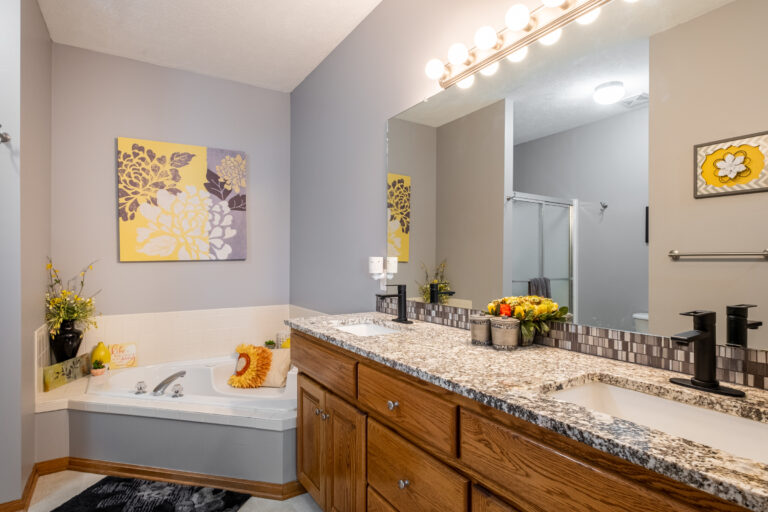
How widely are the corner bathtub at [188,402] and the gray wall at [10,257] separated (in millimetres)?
410

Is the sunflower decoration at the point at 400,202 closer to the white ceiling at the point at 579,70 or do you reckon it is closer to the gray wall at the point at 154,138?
the white ceiling at the point at 579,70

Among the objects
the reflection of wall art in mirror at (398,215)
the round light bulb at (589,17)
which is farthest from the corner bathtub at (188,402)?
the round light bulb at (589,17)

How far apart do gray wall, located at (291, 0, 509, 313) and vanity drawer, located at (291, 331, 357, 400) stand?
64cm

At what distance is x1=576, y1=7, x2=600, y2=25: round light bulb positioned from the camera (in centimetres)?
138

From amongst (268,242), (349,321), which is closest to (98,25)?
(268,242)

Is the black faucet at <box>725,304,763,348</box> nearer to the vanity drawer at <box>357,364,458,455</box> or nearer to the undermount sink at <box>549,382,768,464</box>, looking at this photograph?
the undermount sink at <box>549,382,768,464</box>

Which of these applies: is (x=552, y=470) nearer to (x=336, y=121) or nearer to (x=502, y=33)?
(x=502, y=33)

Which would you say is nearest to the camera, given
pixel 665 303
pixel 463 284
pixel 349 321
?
pixel 665 303

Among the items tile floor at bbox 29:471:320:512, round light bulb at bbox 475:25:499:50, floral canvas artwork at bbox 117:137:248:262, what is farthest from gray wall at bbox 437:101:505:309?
floral canvas artwork at bbox 117:137:248:262

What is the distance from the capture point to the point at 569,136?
149 centimetres

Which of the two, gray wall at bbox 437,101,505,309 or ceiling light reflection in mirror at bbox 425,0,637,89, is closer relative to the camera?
ceiling light reflection in mirror at bbox 425,0,637,89

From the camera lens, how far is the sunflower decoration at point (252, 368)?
3.02 m

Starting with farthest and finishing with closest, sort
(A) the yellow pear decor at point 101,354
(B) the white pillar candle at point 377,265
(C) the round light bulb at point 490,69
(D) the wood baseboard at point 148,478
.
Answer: (A) the yellow pear decor at point 101,354 < (B) the white pillar candle at point 377,265 < (D) the wood baseboard at point 148,478 < (C) the round light bulb at point 490,69

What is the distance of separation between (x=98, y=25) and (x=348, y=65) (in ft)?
5.29
